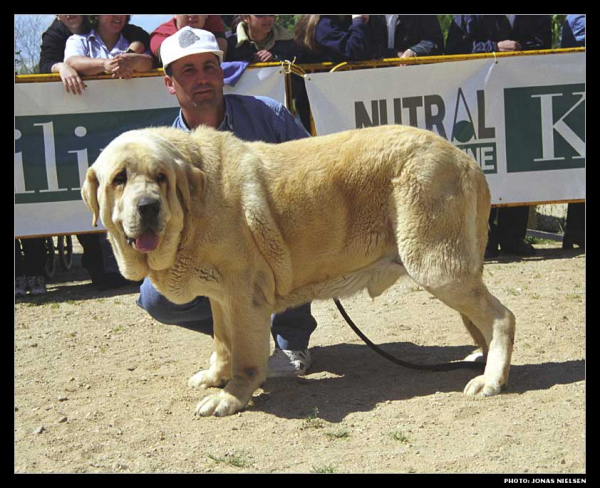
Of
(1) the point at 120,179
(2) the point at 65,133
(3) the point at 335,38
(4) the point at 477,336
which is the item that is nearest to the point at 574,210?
(3) the point at 335,38

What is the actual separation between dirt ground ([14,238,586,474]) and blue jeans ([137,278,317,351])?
0.26 m

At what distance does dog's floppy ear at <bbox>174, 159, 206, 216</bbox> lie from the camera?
13.3 feet

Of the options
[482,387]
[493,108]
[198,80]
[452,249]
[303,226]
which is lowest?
[482,387]

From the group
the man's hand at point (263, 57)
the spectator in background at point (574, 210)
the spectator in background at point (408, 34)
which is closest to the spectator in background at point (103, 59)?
the man's hand at point (263, 57)

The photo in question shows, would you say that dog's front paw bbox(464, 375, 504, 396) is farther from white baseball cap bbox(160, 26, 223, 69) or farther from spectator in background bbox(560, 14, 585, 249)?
spectator in background bbox(560, 14, 585, 249)

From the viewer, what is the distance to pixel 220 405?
4184mm

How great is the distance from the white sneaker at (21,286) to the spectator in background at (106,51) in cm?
217

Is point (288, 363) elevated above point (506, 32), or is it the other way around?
point (506, 32)

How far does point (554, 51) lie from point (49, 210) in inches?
217

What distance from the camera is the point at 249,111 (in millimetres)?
5129

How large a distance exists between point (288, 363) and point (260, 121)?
1.67m

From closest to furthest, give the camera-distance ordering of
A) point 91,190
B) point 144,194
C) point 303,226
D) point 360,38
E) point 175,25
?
point 144,194 < point 91,190 < point 303,226 < point 175,25 < point 360,38

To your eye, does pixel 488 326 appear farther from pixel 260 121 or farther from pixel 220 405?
pixel 260 121

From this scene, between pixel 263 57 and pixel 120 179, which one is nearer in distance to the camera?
pixel 120 179
